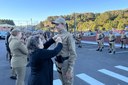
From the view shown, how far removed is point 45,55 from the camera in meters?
4.14

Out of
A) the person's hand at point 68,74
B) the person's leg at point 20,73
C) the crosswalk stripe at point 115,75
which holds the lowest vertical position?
the crosswalk stripe at point 115,75

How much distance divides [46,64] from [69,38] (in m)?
0.96

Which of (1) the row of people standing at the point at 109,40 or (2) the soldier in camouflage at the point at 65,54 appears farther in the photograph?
(1) the row of people standing at the point at 109,40

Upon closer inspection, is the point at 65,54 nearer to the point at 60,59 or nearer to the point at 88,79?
the point at 60,59

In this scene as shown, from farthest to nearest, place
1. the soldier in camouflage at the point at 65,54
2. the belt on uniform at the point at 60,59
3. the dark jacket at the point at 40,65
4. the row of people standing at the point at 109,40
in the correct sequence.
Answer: the row of people standing at the point at 109,40
the belt on uniform at the point at 60,59
the soldier in camouflage at the point at 65,54
the dark jacket at the point at 40,65

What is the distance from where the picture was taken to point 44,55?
4.14 metres

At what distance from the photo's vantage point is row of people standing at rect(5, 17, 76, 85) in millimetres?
4175

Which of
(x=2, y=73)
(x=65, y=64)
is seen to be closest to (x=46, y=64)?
A: (x=65, y=64)

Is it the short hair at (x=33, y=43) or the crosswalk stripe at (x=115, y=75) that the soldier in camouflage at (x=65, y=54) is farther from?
the crosswalk stripe at (x=115, y=75)

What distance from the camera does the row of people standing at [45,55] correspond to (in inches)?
164

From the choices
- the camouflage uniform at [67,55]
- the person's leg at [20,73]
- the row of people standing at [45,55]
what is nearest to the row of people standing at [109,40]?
the person's leg at [20,73]

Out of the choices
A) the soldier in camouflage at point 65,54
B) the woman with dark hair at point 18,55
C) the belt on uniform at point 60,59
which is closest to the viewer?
the soldier in camouflage at point 65,54

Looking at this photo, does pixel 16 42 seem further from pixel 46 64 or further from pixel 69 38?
pixel 46 64

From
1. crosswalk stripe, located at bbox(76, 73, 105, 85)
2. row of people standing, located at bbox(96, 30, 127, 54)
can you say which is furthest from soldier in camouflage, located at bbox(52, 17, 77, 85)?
row of people standing, located at bbox(96, 30, 127, 54)
